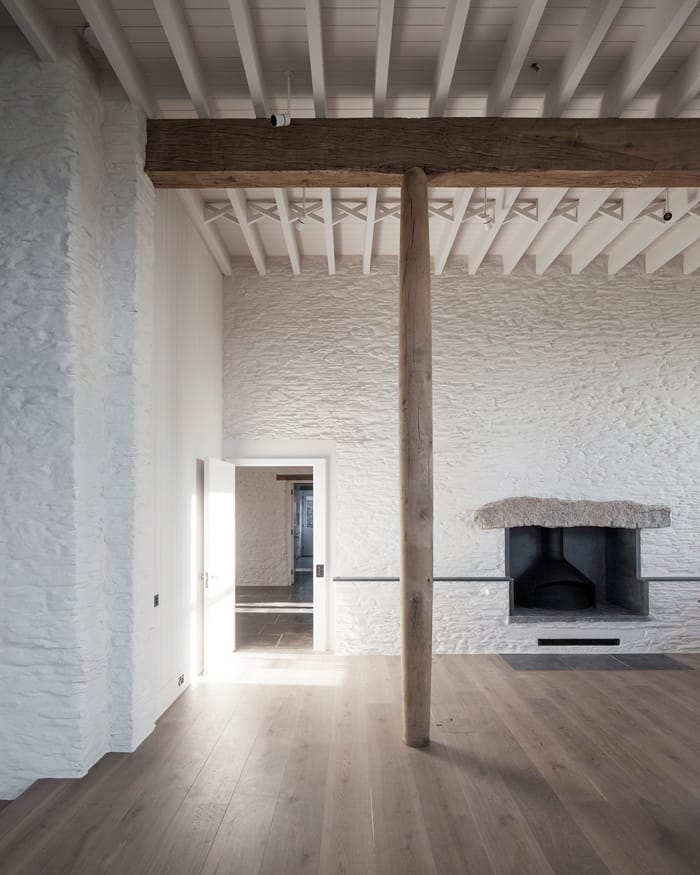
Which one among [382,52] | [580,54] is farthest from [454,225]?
[382,52]

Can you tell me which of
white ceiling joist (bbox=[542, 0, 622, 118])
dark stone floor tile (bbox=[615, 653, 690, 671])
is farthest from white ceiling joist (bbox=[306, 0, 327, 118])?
dark stone floor tile (bbox=[615, 653, 690, 671])

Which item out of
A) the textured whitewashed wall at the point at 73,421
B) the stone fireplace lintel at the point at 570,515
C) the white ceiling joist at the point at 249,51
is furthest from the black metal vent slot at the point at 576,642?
the white ceiling joist at the point at 249,51

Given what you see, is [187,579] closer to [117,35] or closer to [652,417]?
[117,35]

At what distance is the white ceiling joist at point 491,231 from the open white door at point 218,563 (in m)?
3.40

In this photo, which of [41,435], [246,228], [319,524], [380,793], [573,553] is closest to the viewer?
[380,793]

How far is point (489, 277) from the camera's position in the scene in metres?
7.64

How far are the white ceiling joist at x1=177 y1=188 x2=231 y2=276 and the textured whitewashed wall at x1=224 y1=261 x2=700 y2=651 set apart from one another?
37cm

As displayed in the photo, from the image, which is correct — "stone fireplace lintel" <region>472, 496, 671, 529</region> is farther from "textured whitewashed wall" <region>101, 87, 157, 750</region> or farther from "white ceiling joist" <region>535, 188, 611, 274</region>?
"textured whitewashed wall" <region>101, 87, 157, 750</region>

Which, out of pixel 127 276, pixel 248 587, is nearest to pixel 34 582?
pixel 127 276

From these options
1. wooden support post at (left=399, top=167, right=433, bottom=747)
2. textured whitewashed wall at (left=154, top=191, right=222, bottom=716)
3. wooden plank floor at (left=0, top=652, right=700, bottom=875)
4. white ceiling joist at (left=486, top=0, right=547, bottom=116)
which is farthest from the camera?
textured whitewashed wall at (left=154, top=191, right=222, bottom=716)

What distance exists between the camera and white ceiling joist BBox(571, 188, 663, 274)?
228 inches

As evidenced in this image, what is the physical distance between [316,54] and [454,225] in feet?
8.47

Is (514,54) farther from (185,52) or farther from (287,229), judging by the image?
(287,229)

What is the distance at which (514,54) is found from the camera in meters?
4.07
